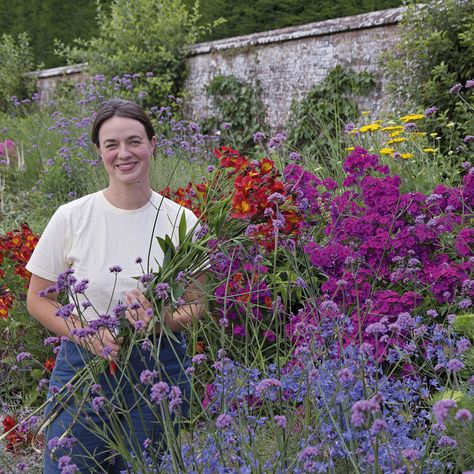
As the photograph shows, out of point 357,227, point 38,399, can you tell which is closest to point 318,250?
point 357,227

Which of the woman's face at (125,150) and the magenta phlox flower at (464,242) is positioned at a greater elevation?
the woman's face at (125,150)

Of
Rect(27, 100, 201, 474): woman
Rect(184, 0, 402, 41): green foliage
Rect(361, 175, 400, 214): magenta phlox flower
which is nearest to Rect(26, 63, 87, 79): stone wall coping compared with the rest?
Rect(184, 0, 402, 41): green foliage

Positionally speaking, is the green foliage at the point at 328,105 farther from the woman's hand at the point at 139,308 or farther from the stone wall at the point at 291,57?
the woman's hand at the point at 139,308

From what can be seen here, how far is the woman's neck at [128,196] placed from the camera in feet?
9.32

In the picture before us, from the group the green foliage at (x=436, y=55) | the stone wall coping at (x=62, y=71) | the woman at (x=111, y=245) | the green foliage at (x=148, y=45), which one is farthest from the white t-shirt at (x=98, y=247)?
the stone wall coping at (x=62, y=71)

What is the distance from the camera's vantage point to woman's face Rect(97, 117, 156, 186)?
9.14ft

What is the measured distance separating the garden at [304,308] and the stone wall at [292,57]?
38cm

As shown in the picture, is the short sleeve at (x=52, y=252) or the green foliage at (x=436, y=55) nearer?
the short sleeve at (x=52, y=252)

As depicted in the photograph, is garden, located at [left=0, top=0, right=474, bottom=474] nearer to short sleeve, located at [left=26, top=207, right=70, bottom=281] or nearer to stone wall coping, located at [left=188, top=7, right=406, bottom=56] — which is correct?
short sleeve, located at [left=26, top=207, right=70, bottom=281]

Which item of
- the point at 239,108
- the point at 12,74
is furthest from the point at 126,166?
the point at 12,74

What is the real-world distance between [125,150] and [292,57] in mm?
6069

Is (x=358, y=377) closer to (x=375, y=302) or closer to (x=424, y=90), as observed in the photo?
(x=375, y=302)

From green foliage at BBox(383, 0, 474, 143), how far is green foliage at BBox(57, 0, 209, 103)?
4068 mm

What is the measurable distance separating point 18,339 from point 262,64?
18.6 feet
